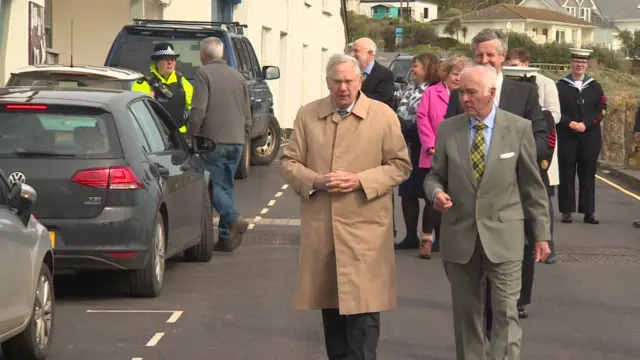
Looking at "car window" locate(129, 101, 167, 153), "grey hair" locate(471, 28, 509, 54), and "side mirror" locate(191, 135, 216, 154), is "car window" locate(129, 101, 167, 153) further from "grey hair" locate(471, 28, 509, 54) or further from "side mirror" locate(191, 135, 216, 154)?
"grey hair" locate(471, 28, 509, 54)

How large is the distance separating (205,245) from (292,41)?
26.7m

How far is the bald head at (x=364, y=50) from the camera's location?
1335cm

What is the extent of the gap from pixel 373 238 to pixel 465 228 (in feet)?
1.69

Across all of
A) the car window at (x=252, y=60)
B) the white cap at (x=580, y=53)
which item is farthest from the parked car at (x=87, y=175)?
the car window at (x=252, y=60)

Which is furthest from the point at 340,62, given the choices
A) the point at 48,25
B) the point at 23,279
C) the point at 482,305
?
the point at 48,25

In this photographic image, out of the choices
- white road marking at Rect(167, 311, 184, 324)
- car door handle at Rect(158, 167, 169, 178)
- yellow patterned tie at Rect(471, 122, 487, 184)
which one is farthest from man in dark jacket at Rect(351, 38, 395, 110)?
yellow patterned tie at Rect(471, 122, 487, 184)

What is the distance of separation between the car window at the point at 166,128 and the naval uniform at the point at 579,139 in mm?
5478

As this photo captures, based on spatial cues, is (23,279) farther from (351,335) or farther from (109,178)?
(109,178)

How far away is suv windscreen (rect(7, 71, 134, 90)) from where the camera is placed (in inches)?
537

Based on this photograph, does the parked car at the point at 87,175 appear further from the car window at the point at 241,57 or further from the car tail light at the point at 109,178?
the car window at the point at 241,57

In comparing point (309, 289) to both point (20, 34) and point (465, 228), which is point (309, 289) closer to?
point (465, 228)

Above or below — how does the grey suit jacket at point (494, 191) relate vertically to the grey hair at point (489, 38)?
below

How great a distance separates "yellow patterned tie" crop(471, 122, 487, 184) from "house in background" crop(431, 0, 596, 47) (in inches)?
5002

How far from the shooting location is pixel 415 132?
12.9 m
